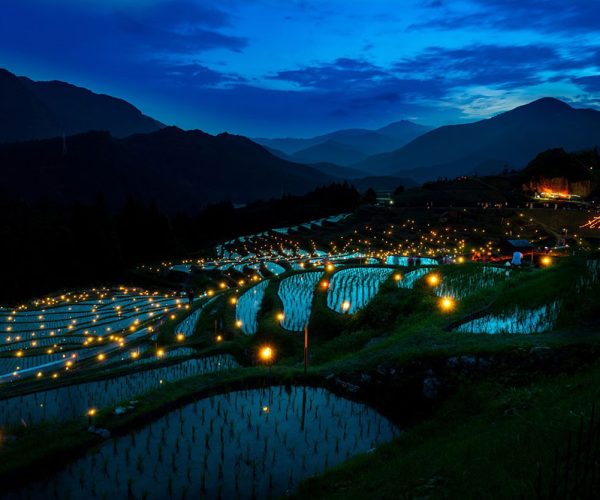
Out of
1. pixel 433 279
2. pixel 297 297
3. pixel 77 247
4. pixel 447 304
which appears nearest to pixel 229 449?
pixel 447 304

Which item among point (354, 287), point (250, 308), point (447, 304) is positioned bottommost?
point (250, 308)

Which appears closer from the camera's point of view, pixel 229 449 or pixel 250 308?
pixel 229 449

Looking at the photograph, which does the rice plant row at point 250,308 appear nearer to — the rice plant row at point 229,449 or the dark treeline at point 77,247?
the rice plant row at point 229,449

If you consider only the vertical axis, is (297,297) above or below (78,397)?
above

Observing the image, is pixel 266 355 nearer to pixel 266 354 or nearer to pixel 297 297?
pixel 266 354

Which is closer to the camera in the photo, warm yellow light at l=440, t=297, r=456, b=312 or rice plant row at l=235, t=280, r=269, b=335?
warm yellow light at l=440, t=297, r=456, b=312

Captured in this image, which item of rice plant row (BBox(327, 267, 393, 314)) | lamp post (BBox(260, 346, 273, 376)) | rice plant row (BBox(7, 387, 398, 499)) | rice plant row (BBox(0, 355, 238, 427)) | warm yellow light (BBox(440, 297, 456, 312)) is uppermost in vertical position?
warm yellow light (BBox(440, 297, 456, 312))

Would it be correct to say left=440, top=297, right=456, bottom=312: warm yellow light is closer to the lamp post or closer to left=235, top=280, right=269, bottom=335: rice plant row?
the lamp post

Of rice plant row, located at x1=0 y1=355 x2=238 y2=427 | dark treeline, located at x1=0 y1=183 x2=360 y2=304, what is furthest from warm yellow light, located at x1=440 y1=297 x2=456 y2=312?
dark treeline, located at x1=0 y1=183 x2=360 y2=304

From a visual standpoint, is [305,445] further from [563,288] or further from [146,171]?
[146,171]

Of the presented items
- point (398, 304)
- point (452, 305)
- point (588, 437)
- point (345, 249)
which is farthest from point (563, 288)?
point (345, 249)

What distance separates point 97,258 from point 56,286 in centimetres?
632

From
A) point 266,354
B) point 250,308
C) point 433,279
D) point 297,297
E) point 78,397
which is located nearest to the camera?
point 78,397

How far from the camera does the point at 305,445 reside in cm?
986
